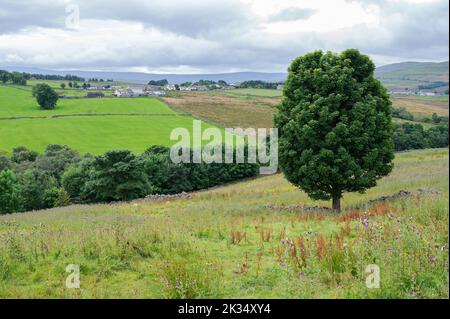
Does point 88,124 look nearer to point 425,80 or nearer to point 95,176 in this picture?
point 95,176

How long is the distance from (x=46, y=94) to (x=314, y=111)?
383 ft

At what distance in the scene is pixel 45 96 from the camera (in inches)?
4747

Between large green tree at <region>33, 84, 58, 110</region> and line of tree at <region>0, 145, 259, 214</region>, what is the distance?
38.8 m

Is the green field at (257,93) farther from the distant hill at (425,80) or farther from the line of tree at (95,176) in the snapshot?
the line of tree at (95,176)

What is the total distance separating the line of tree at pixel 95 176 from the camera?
5316 centimetres

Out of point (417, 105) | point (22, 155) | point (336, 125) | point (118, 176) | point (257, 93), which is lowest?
point (22, 155)

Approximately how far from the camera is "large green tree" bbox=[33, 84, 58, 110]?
12006 cm

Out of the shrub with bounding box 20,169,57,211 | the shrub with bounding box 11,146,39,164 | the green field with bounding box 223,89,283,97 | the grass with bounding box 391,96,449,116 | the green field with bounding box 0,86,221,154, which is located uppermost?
the green field with bounding box 223,89,283,97

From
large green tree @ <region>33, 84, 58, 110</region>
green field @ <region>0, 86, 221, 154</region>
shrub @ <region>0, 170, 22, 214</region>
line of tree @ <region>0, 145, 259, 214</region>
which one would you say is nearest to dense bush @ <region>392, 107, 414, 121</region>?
line of tree @ <region>0, 145, 259, 214</region>

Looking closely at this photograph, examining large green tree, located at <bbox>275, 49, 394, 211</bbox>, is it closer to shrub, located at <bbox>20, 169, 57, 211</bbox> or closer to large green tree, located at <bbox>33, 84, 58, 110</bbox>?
shrub, located at <bbox>20, 169, 57, 211</bbox>

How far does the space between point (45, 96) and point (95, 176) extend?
75.1 m

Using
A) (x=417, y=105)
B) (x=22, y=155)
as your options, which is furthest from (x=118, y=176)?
(x=417, y=105)

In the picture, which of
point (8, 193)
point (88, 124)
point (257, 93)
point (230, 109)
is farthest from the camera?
point (257, 93)
